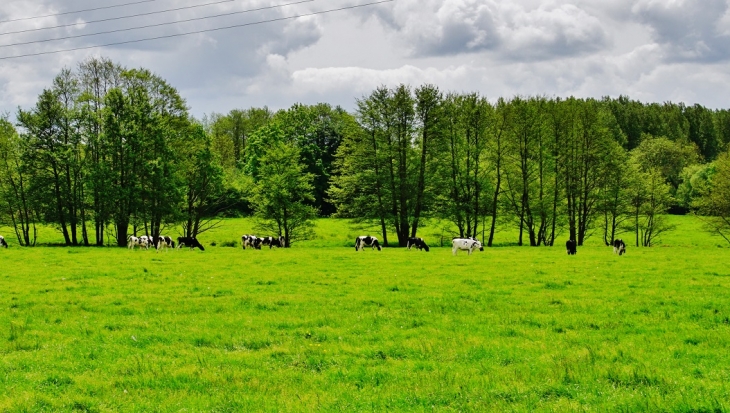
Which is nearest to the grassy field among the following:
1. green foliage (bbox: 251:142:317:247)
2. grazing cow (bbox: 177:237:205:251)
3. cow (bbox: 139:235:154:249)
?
grazing cow (bbox: 177:237:205:251)

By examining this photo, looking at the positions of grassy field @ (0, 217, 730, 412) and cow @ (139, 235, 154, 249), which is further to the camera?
cow @ (139, 235, 154, 249)

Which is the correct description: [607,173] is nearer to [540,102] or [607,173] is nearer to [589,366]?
[540,102]

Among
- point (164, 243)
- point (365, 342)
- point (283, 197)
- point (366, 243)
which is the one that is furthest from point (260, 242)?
point (365, 342)

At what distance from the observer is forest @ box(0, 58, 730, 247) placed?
45656mm

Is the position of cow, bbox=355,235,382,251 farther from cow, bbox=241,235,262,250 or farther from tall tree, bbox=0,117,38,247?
tall tree, bbox=0,117,38,247

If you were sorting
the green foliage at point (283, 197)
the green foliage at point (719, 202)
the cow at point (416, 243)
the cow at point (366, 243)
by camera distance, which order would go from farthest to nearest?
the green foliage at point (719, 202)
the green foliage at point (283, 197)
the cow at point (366, 243)
the cow at point (416, 243)

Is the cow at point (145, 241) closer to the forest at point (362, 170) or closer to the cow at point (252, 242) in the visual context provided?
the forest at point (362, 170)

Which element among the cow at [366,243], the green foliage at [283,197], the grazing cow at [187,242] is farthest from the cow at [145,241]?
the cow at [366,243]

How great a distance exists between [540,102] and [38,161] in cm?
4511

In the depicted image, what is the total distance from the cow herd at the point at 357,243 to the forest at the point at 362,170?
119 inches

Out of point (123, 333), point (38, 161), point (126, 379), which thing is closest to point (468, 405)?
point (126, 379)

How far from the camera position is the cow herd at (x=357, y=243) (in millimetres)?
36688

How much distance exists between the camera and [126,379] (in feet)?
28.9

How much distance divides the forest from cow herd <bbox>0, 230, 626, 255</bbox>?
303 cm
